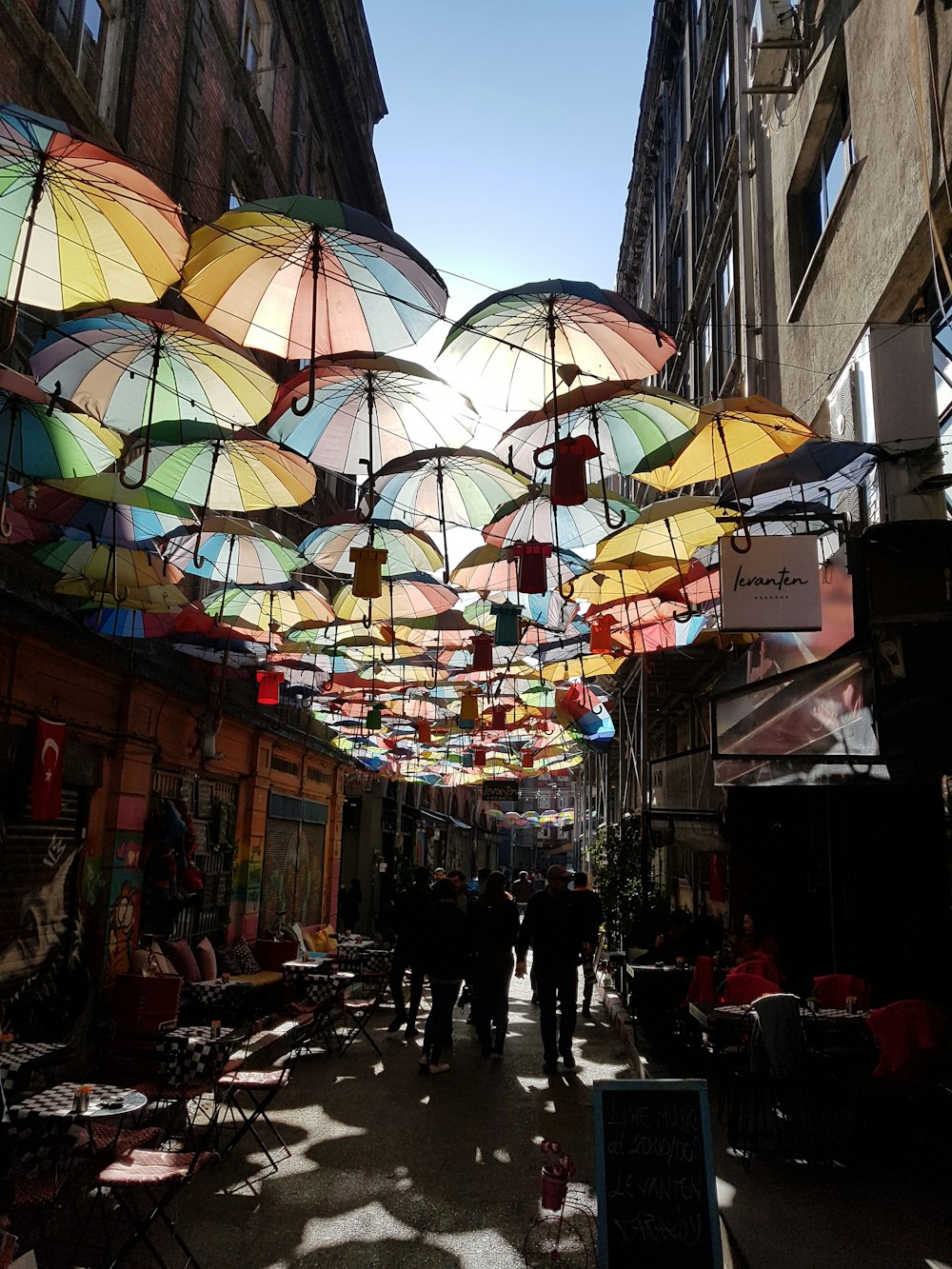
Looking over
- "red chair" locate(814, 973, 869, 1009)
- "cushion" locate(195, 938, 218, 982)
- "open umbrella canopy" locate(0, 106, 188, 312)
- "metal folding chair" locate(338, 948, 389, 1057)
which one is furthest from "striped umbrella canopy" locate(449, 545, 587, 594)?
"cushion" locate(195, 938, 218, 982)

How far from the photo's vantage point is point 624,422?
24.7ft

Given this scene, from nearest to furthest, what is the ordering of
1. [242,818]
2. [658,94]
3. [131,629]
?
[131,629], [242,818], [658,94]

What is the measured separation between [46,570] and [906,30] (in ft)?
30.3

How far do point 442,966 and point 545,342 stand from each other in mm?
7180

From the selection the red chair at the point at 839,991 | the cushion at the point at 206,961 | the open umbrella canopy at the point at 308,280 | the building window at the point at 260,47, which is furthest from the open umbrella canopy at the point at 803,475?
the building window at the point at 260,47

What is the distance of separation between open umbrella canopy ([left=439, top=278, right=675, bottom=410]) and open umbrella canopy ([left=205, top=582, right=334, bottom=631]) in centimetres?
468

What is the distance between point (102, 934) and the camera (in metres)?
11.1

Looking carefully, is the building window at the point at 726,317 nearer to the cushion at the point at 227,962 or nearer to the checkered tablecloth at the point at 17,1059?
the cushion at the point at 227,962

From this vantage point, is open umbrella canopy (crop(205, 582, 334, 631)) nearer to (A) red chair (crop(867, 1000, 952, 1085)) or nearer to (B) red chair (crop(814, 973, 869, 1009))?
(B) red chair (crop(814, 973, 869, 1009))

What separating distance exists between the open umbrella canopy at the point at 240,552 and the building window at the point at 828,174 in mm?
6986

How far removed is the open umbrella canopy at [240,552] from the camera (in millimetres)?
9555

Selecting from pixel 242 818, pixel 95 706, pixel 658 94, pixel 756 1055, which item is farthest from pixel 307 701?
pixel 658 94

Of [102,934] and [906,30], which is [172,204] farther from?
[102,934]

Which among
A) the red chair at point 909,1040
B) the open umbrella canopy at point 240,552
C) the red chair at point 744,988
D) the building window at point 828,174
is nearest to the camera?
the red chair at point 909,1040
